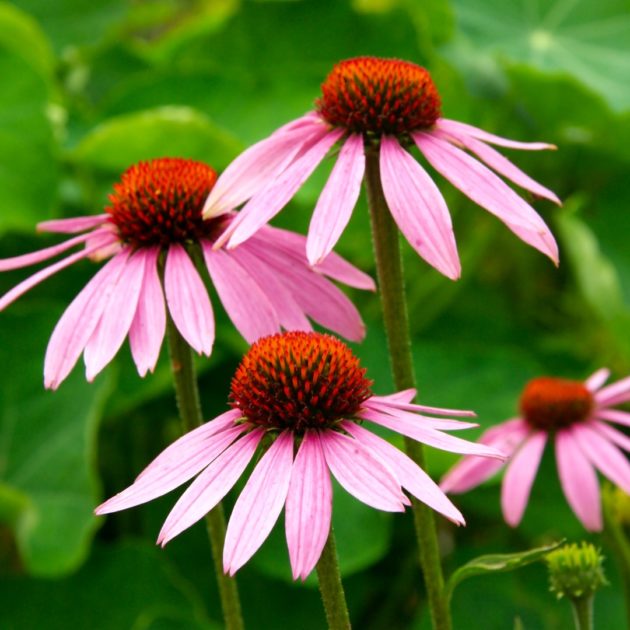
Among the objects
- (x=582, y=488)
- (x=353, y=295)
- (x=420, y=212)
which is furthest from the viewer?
(x=353, y=295)

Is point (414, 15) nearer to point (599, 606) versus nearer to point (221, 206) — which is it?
point (599, 606)

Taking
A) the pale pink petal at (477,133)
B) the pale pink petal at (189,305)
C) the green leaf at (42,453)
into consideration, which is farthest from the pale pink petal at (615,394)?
the green leaf at (42,453)

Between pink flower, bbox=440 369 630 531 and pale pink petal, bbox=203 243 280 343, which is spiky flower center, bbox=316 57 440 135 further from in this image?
pink flower, bbox=440 369 630 531

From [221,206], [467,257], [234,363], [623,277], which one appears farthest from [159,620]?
[623,277]

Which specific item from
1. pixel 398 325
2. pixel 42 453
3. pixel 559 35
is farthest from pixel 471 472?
pixel 559 35

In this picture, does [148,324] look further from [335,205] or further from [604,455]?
[604,455]

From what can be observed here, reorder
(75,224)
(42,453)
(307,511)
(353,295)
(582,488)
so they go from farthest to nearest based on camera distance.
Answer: (353,295) → (42,453) → (582,488) → (75,224) → (307,511)

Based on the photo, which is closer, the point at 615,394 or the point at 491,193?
the point at 491,193
